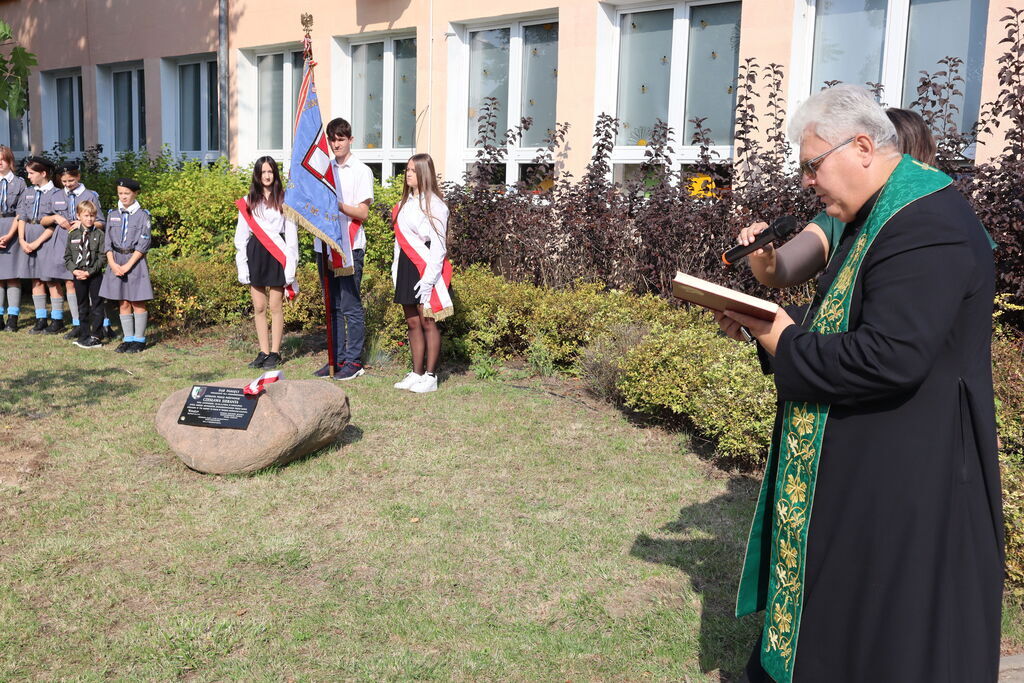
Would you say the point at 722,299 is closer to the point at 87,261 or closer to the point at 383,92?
the point at 87,261

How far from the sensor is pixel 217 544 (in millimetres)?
4859

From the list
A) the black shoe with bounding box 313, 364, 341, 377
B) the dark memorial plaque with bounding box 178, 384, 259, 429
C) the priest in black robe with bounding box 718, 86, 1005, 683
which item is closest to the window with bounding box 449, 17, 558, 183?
the black shoe with bounding box 313, 364, 341, 377

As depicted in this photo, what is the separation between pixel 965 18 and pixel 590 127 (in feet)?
12.9

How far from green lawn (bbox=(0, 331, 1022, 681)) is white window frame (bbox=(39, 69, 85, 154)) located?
12.4m

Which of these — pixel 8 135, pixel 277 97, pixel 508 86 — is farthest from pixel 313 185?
pixel 8 135

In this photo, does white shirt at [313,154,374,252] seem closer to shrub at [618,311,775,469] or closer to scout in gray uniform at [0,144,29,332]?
shrub at [618,311,775,469]

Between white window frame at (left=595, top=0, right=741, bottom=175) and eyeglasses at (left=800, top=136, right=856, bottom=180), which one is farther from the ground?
white window frame at (left=595, top=0, right=741, bottom=175)

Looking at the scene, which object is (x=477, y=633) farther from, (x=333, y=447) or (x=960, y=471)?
(x=333, y=447)

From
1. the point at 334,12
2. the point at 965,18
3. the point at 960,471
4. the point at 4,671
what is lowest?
the point at 4,671

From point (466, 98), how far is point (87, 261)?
16.6ft

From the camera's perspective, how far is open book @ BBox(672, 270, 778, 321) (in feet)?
8.35

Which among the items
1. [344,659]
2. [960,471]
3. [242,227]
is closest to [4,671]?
[344,659]

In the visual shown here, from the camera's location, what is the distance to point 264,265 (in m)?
8.68

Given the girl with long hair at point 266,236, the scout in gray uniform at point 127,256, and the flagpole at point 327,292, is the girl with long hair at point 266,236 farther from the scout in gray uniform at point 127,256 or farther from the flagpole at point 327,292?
the scout in gray uniform at point 127,256
